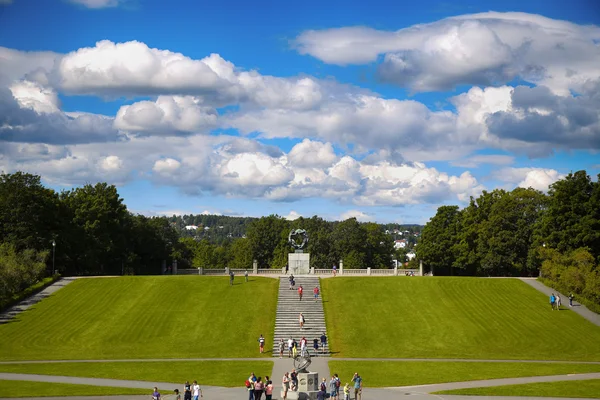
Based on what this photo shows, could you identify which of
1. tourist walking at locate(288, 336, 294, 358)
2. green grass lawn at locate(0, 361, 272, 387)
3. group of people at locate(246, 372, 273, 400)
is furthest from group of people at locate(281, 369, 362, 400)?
tourist walking at locate(288, 336, 294, 358)

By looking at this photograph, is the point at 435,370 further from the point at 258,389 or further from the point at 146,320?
the point at 146,320

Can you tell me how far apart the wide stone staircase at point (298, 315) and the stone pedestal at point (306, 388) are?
19610 millimetres

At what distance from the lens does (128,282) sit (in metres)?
88.6

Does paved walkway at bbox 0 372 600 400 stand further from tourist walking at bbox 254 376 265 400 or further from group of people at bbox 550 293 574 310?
group of people at bbox 550 293 574 310

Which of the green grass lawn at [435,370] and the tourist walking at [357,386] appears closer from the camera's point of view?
the tourist walking at [357,386]

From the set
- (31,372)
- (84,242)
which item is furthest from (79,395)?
(84,242)

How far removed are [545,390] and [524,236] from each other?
6983 centimetres

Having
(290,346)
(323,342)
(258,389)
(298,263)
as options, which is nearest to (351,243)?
(298,263)

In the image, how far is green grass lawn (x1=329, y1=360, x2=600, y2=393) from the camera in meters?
53.6

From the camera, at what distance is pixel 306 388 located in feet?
151

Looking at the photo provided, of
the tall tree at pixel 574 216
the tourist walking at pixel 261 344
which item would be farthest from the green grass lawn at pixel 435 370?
the tall tree at pixel 574 216

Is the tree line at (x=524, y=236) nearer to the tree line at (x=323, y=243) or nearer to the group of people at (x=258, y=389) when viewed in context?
the tree line at (x=323, y=243)

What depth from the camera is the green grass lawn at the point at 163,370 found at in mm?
53781

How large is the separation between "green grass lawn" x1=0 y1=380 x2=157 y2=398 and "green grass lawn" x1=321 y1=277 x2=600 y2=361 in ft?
80.2
